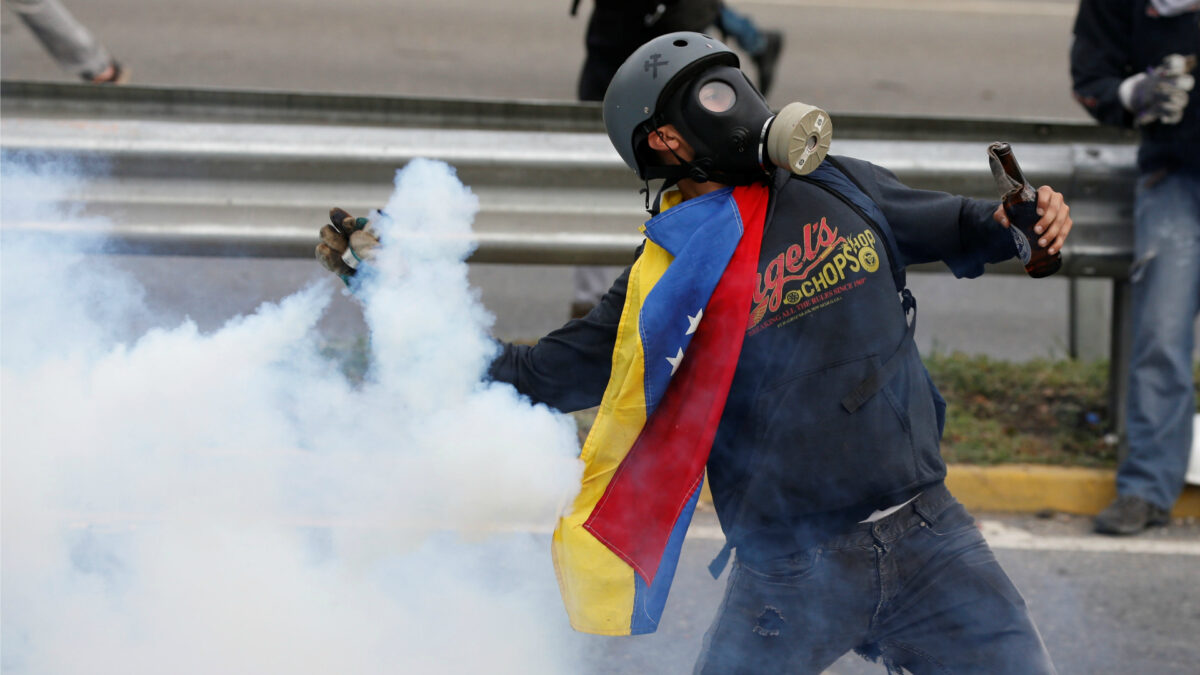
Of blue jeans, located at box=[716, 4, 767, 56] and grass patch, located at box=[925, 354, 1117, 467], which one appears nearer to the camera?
grass patch, located at box=[925, 354, 1117, 467]

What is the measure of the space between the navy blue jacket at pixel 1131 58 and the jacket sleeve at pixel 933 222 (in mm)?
2312

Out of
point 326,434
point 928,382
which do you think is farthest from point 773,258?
point 326,434

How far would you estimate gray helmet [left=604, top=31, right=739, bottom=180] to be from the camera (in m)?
2.33

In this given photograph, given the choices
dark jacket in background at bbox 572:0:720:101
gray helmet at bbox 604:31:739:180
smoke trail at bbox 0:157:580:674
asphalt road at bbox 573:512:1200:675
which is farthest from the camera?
dark jacket in background at bbox 572:0:720:101

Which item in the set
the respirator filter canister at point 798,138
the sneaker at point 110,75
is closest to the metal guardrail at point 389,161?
the respirator filter canister at point 798,138

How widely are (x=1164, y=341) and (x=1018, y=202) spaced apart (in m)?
2.42

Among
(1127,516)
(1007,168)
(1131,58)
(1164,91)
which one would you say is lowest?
(1127,516)

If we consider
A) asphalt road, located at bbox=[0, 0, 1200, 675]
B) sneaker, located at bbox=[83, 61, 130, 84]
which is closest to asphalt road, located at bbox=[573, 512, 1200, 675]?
asphalt road, located at bbox=[0, 0, 1200, 675]

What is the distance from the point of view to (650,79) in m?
2.34

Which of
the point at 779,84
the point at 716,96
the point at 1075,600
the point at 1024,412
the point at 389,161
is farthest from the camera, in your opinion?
the point at 779,84

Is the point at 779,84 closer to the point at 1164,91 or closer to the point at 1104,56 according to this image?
the point at 1104,56

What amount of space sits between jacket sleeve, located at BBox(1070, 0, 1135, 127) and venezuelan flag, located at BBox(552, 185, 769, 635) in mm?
2824

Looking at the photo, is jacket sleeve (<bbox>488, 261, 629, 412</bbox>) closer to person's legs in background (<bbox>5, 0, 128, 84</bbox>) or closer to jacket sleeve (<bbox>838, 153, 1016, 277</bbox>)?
jacket sleeve (<bbox>838, 153, 1016, 277</bbox>)

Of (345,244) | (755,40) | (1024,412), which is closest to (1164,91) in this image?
→ (1024,412)
